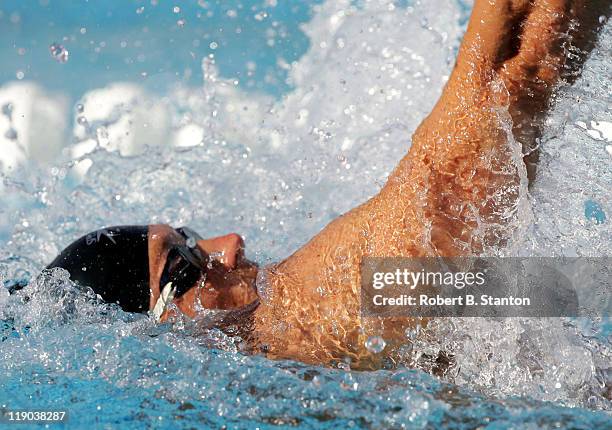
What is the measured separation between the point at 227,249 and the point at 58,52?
210cm

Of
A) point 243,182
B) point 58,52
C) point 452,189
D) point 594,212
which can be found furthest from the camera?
point 58,52

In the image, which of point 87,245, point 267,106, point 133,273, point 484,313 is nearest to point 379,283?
point 484,313

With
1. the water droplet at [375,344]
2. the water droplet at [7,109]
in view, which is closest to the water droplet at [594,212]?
the water droplet at [375,344]

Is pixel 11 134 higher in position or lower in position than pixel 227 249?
higher

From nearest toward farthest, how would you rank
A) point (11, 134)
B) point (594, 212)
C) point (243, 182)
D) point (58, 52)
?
point (594, 212) < point (243, 182) < point (11, 134) < point (58, 52)

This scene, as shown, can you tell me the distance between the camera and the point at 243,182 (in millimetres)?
2639

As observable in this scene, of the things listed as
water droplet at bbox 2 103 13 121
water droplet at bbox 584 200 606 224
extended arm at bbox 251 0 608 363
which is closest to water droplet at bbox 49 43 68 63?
water droplet at bbox 2 103 13 121

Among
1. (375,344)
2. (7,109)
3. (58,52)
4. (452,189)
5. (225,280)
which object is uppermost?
(58,52)

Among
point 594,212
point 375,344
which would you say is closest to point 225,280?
point 375,344

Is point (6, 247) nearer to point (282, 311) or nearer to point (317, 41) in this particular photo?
point (317, 41)

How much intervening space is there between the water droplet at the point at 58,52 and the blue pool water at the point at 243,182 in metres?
0.01

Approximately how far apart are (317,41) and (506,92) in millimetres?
1810

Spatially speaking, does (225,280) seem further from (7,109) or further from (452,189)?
(7,109)

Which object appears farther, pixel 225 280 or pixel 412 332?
pixel 225 280
